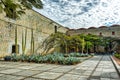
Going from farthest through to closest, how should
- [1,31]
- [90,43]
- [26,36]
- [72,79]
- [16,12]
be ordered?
[90,43] < [26,36] < [1,31] < [72,79] < [16,12]

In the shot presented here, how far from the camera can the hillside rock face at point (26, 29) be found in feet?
53.2

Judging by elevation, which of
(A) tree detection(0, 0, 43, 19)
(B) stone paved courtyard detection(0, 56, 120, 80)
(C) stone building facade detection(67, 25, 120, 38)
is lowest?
(B) stone paved courtyard detection(0, 56, 120, 80)

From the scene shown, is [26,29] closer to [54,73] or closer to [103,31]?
[54,73]

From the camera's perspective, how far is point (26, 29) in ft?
66.1

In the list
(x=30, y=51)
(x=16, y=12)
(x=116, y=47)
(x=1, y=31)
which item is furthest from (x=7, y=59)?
(x=116, y=47)

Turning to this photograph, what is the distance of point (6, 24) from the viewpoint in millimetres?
16547

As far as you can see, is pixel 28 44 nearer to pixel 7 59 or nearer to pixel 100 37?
pixel 7 59

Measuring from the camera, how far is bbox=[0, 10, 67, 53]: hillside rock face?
1620 centimetres

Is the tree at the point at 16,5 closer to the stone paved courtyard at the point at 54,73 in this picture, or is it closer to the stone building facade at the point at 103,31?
the stone paved courtyard at the point at 54,73

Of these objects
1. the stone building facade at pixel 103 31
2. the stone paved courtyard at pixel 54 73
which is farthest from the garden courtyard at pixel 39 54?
the stone building facade at pixel 103 31

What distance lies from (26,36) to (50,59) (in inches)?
335

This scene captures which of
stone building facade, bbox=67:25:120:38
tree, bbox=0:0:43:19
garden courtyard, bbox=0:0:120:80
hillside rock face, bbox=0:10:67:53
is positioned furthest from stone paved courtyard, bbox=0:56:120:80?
stone building facade, bbox=67:25:120:38

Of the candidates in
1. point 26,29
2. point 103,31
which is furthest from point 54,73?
point 103,31

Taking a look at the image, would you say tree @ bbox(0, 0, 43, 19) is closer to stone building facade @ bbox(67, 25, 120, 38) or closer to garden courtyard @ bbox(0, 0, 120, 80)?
garden courtyard @ bbox(0, 0, 120, 80)
